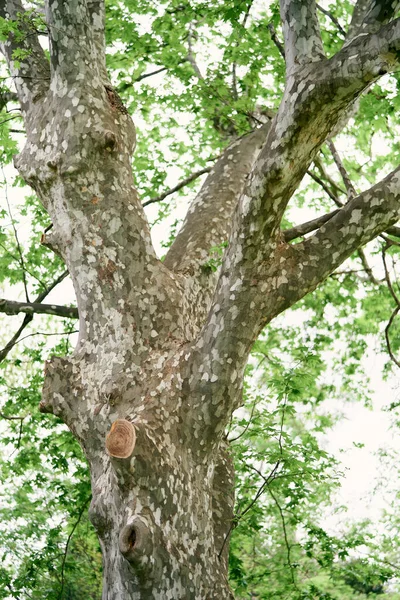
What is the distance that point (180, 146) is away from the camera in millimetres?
10594

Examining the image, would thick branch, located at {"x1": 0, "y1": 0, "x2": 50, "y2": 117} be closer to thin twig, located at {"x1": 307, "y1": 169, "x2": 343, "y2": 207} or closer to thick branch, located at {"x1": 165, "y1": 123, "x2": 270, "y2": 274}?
thick branch, located at {"x1": 165, "y1": 123, "x2": 270, "y2": 274}

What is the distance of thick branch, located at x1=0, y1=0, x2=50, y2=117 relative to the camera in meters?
5.49

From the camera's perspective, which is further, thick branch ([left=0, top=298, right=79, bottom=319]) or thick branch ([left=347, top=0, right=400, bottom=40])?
thick branch ([left=0, top=298, right=79, bottom=319])

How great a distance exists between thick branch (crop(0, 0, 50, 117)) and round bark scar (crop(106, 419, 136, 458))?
110 inches

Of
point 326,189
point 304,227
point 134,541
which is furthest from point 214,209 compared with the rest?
point 134,541

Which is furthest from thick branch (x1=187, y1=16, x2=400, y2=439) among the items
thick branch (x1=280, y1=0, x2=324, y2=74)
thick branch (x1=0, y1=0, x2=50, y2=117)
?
thick branch (x1=0, y1=0, x2=50, y2=117)

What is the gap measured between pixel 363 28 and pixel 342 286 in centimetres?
634

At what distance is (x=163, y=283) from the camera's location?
485 cm

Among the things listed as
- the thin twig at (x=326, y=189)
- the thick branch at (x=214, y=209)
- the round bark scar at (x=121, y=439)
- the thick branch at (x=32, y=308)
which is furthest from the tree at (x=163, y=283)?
the thick branch at (x=32, y=308)

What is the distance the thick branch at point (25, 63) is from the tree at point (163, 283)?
5 centimetres

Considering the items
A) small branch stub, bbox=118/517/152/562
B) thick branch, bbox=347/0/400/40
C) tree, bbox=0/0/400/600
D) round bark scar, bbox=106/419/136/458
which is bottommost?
small branch stub, bbox=118/517/152/562

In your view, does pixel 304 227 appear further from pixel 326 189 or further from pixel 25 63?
pixel 25 63

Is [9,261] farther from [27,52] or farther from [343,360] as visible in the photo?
[343,360]

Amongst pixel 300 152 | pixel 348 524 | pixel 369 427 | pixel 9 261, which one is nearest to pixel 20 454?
pixel 9 261
